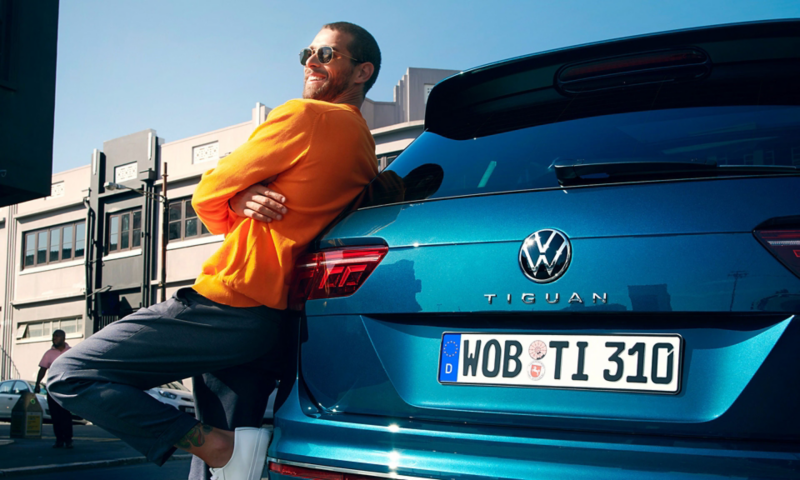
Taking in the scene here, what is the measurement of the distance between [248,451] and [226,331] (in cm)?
37

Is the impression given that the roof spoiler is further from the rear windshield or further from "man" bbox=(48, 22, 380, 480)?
"man" bbox=(48, 22, 380, 480)

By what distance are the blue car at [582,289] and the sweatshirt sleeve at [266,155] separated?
0.30 meters

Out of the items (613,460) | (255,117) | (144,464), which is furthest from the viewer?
(255,117)

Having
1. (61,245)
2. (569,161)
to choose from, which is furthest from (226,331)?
(61,245)

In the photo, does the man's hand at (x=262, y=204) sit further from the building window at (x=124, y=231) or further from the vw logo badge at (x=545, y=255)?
the building window at (x=124, y=231)

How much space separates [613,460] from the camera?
1543 mm

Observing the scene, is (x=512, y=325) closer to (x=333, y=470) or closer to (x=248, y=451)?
(x=333, y=470)

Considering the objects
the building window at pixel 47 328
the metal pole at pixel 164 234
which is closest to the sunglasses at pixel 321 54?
the metal pole at pixel 164 234

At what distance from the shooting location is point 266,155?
2242mm

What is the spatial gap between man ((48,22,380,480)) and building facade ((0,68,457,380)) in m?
20.3

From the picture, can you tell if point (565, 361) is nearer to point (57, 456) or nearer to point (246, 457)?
point (246, 457)

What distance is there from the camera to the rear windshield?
1730 millimetres

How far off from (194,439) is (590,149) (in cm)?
143

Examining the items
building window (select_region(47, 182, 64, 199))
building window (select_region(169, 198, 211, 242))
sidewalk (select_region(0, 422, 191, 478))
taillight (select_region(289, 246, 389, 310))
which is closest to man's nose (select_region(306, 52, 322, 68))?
taillight (select_region(289, 246, 389, 310))
